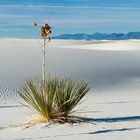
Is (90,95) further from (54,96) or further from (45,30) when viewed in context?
(45,30)

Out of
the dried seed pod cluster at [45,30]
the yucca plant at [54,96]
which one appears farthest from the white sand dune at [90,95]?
the dried seed pod cluster at [45,30]

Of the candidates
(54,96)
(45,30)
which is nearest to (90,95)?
(54,96)

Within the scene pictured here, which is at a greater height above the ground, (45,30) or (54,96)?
→ (45,30)

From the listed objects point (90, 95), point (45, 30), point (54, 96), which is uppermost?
point (45, 30)

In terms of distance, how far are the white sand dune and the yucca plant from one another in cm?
33

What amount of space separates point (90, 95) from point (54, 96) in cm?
756

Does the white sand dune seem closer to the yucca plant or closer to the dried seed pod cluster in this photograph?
the yucca plant

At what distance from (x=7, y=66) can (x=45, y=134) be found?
1460 cm

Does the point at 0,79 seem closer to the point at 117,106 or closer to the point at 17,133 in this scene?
the point at 117,106

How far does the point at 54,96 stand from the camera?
10008mm

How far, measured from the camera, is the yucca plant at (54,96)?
10.0 m

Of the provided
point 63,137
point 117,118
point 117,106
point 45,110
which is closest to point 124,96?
point 117,106

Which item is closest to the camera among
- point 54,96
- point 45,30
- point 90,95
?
point 45,30

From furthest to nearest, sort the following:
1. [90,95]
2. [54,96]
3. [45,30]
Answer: [90,95]
[54,96]
[45,30]
